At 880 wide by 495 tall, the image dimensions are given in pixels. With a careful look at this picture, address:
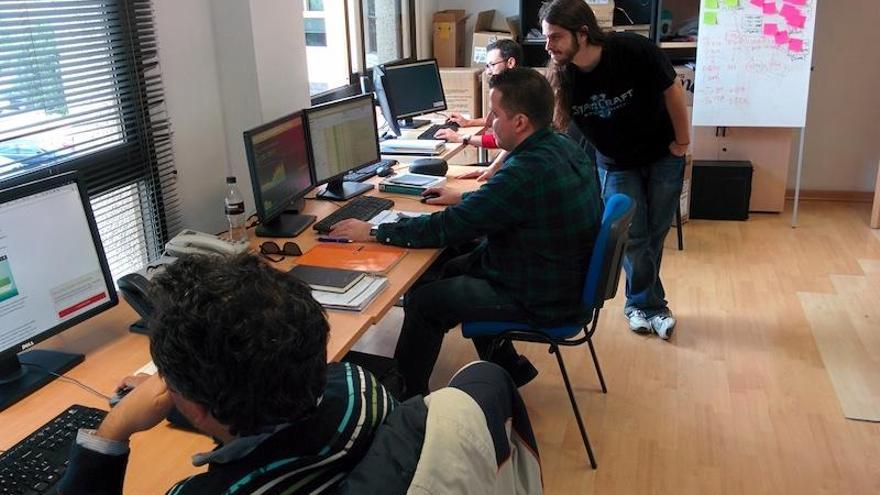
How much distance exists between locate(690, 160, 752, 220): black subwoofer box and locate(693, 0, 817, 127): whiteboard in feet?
1.04

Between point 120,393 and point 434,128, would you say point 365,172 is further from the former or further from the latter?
point 120,393

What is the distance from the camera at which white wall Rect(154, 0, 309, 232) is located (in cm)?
269

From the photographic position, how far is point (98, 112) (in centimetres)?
239

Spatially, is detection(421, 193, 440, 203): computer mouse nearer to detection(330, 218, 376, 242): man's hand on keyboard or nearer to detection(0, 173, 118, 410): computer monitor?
detection(330, 218, 376, 242): man's hand on keyboard

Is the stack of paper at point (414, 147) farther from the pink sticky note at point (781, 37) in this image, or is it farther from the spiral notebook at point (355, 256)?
the pink sticky note at point (781, 37)

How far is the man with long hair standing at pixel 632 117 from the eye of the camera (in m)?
3.02

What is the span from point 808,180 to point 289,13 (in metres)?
3.87

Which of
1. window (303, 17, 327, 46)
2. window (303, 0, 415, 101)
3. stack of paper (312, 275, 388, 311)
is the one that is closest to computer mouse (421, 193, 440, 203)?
stack of paper (312, 275, 388, 311)

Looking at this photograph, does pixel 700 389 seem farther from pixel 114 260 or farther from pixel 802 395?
pixel 114 260

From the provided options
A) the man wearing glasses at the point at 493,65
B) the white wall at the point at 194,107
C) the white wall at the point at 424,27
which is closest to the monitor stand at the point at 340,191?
the white wall at the point at 194,107

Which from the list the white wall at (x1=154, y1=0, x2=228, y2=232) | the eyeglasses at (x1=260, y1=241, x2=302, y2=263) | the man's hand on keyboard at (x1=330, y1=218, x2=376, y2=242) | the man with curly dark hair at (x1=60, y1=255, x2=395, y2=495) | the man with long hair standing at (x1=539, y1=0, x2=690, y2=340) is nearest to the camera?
the man with curly dark hair at (x1=60, y1=255, x2=395, y2=495)

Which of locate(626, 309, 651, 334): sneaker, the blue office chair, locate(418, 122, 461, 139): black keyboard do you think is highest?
locate(418, 122, 461, 139): black keyboard

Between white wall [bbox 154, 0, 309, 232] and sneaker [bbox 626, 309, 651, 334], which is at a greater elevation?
white wall [bbox 154, 0, 309, 232]

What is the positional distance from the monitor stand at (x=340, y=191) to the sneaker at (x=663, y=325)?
1404mm
